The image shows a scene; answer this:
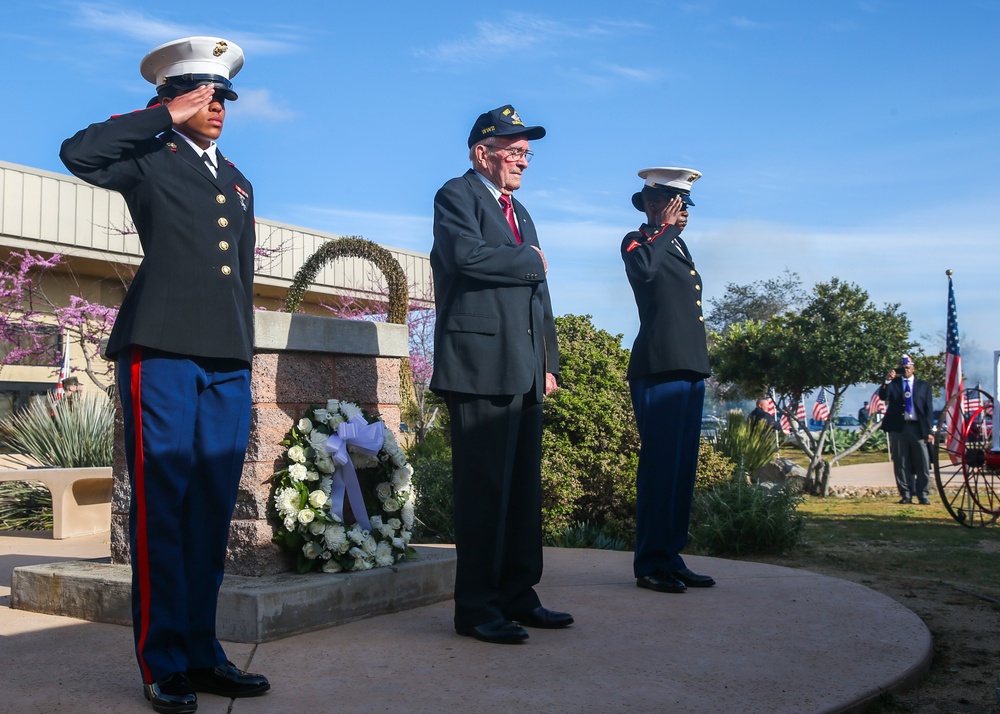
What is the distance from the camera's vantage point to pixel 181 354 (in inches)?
119

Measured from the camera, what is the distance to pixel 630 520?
809 centimetres

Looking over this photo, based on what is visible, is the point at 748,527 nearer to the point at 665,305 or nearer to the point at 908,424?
the point at 665,305

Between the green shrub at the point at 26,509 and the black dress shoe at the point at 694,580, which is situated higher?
the black dress shoe at the point at 694,580

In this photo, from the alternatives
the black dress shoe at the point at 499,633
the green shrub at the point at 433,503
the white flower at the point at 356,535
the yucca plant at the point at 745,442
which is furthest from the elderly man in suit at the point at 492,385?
the yucca plant at the point at 745,442

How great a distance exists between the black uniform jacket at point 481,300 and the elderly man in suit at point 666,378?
40.4 inches

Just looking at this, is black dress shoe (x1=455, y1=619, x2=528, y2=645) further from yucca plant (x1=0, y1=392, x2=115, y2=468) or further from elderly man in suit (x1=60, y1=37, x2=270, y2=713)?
yucca plant (x1=0, y1=392, x2=115, y2=468)

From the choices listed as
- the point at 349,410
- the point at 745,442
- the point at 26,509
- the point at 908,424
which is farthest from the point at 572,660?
the point at 908,424

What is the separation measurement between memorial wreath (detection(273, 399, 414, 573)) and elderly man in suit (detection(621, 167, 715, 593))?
121cm

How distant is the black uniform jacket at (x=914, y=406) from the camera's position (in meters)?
12.4

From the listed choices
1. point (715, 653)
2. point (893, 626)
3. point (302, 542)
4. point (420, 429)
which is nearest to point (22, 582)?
point (302, 542)

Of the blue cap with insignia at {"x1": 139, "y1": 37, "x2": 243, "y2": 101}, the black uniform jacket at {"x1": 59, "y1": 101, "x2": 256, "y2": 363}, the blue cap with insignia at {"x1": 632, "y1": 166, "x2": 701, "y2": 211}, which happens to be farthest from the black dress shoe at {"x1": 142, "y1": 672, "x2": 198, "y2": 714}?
the blue cap with insignia at {"x1": 632, "y1": 166, "x2": 701, "y2": 211}

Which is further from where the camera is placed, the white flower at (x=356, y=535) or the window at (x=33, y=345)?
the window at (x=33, y=345)

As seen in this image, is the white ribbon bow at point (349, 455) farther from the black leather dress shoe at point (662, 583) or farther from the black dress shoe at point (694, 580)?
the black dress shoe at point (694, 580)

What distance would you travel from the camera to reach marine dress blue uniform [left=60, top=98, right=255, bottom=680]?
9.69 feet
